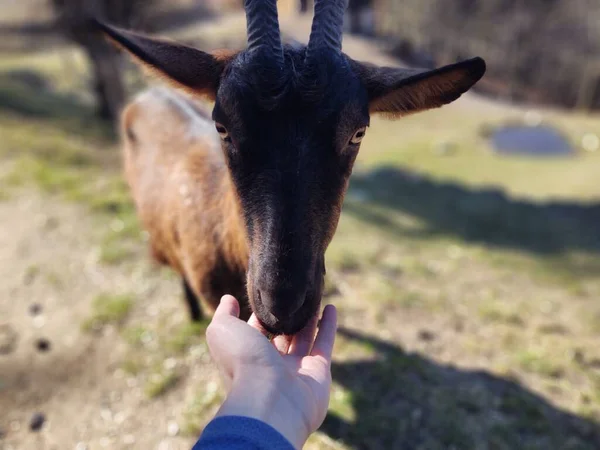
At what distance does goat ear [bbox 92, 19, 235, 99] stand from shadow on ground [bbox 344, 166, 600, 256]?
24.1ft

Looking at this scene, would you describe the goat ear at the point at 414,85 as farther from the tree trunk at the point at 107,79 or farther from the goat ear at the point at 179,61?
the tree trunk at the point at 107,79

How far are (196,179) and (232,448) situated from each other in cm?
287

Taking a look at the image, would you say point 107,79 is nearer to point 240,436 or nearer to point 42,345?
point 42,345

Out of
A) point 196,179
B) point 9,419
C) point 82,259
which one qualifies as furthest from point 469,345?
point 82,259

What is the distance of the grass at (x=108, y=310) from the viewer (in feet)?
18.6

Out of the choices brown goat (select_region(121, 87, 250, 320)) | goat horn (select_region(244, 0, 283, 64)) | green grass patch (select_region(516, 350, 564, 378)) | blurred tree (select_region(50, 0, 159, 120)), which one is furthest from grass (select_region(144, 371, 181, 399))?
blurred tree (select_region(50, 0, 159, 120))

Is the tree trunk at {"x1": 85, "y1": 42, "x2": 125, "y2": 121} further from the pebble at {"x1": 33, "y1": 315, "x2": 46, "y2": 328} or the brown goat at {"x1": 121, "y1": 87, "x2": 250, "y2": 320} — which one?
the pebble at {"x1": 33, "y1": 315, "x2": 46, "y2": 328}

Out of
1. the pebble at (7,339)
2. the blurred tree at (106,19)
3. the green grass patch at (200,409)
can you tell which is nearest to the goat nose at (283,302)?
the green grass patch at (200,409)

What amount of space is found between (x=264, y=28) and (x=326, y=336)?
1732mm

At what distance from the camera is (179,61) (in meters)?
3.10

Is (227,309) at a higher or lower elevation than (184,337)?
higher

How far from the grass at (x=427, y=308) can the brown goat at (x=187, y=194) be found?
4.09 ft

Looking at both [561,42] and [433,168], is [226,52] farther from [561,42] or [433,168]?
[561,42]

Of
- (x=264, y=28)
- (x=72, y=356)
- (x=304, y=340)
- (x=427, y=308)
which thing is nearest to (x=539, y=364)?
(x=427, y=308)
